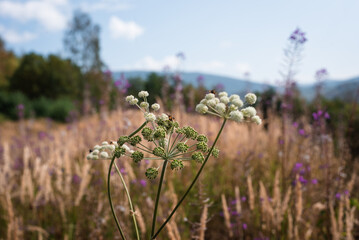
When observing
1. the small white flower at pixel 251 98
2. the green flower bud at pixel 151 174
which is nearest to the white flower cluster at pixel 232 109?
the small white flower at pixel 251 98

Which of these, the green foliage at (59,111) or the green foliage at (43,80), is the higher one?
the green foliage at (43,80)

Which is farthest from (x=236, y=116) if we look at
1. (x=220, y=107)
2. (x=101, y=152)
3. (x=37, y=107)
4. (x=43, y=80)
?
(x=43, y=80)

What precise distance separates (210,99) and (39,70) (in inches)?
1109

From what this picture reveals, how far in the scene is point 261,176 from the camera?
4293 mm

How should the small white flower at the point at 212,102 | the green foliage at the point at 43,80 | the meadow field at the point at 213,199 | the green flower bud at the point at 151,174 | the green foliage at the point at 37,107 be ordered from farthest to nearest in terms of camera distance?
the green foliage at the point at 43,80 → the green foliage at the point at 37,107 → the meadow field at the point at 213,199 → the small white flower at the point at 212,102 → the green flower bud at the point at 151,174

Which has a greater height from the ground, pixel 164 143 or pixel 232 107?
pixel 232 107

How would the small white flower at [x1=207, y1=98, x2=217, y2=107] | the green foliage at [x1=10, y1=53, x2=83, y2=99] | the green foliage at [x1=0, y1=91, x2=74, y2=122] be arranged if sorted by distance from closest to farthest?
the small white flower at [x1=207, y1=98, x2=217, y2=107], the green foliage at [x1=0, y1=91, x2=74, y2=122], the green foliage at [x1=10, y1=53, x2=83, y2=99]

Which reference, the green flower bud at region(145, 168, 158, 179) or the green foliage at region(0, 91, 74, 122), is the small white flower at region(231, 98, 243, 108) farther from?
the green foliage at region(0, 91, 74, 122)

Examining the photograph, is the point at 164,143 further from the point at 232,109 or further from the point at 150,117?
the point at 232,109

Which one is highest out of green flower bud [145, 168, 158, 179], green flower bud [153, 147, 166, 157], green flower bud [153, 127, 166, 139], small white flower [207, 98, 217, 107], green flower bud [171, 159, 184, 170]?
small white flower [207, 98, 217, 107]

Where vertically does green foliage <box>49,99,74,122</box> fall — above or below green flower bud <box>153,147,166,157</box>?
below

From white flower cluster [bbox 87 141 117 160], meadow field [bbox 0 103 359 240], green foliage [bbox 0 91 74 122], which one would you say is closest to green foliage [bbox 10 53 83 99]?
green foliage [bbox 0 91 74 122]

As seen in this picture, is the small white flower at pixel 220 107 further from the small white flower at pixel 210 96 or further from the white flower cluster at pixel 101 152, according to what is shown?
the white flower cluster at pixel 101 152

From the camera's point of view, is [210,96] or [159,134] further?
[210,96]
